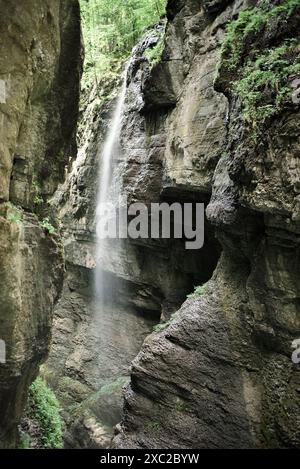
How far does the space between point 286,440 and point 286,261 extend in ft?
10.6

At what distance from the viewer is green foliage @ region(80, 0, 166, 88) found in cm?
1694

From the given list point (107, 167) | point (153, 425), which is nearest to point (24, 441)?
point (153, 425)

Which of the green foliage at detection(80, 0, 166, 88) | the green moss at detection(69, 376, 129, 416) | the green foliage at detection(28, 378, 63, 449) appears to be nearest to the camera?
the green foliage at detection(28, 378, 63, 449)

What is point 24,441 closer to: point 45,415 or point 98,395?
point 45,415

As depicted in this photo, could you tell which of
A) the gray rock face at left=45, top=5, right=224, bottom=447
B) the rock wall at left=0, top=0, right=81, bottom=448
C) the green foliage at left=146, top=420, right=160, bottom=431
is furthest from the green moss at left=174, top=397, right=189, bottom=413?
the gray rock face at left=45, top=5, right=224, bottom=447

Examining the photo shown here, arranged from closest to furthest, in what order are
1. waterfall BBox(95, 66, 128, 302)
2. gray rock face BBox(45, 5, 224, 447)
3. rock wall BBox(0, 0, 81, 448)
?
rock wall BBox(0, 0, 81, 448) < gray rock face BBox(45, 5, 224, 447) < waterfall BBox(95, 66, 128, 302)

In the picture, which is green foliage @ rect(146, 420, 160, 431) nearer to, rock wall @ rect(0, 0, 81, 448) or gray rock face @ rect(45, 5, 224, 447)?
rock wall @ rect(0, 0, 81, 448)

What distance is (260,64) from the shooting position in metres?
7.75

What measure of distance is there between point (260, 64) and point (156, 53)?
5978 mm

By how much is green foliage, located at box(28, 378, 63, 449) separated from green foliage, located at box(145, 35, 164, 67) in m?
9.77

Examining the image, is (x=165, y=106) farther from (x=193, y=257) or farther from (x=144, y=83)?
(x=193, y=257)

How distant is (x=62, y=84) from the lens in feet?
26.5
